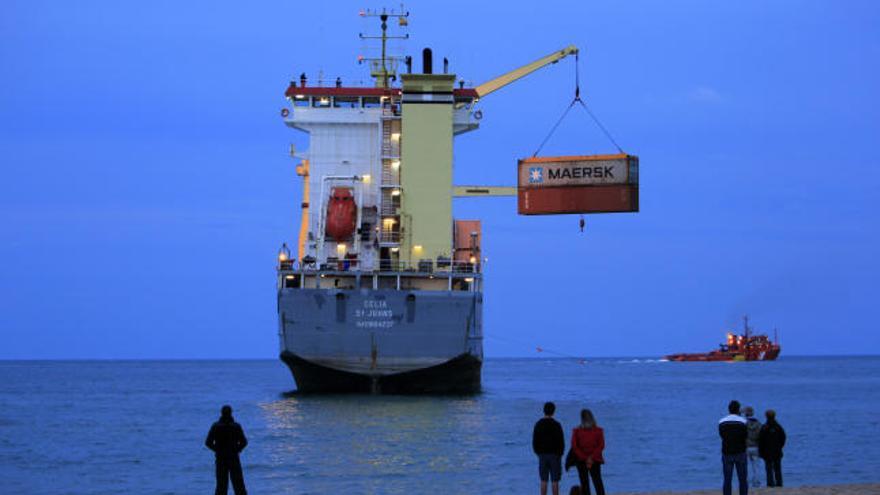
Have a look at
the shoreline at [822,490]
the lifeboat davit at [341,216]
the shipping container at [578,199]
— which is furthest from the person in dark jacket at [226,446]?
the shipping container at [578,199]

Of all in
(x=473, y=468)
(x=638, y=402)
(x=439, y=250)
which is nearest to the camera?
(x=473, y=468)

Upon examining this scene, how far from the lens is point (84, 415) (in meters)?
52.7

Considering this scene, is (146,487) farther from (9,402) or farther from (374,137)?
(9,402)

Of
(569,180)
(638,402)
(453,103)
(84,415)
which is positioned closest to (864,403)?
(638,402)

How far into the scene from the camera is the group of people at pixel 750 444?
18234mm

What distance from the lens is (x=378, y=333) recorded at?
47.5 meters

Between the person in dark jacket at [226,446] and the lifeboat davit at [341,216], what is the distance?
33.1 meters

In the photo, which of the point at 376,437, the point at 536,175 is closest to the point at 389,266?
the point at 536,175

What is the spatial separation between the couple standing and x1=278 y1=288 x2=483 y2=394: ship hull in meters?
29.6

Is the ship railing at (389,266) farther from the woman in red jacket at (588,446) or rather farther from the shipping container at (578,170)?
the woman in red jacket at (588,446)

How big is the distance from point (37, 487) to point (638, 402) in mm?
37544

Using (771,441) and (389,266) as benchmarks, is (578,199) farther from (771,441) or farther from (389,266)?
(771,441)

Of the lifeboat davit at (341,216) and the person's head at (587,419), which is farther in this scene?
the lifeboat davit at (341,216)

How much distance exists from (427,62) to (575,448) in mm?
38268
